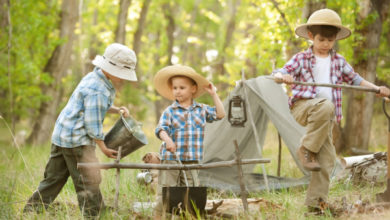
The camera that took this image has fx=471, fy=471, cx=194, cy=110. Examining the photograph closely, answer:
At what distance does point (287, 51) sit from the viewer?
9.61 m

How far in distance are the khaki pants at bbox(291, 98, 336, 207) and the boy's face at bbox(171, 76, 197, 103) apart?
3.18 feet

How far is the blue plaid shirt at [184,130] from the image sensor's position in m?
4.10

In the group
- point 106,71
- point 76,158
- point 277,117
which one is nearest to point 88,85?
point 106,71

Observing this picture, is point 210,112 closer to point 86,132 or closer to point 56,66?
point 86,132

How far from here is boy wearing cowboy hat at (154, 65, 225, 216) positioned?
410 cm

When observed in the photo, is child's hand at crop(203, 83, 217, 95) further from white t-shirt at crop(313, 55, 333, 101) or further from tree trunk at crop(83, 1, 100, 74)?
tree trunk at crop(83, 1, 100, 74)

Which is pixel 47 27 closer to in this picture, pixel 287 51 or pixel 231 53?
pixel 287 51

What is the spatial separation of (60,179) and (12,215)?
51 cm

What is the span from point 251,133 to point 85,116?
10.0 feet

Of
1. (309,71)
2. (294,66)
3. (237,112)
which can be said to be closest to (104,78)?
(294,66)

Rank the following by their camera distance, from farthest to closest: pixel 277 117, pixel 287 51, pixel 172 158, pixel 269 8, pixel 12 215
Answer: pixel 287 51 < pixel 269 8 < pixel 277 117 < pixel 172 158 < pixel 12 215

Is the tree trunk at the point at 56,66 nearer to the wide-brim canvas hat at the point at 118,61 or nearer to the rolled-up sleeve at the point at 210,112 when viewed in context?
the wide-brim canvas hat at the point at 118,61

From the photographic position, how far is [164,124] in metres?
4.04

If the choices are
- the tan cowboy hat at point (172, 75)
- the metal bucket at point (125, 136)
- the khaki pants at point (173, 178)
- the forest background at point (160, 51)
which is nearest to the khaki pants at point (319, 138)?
the tan cowboy hat at point (172, 75)
